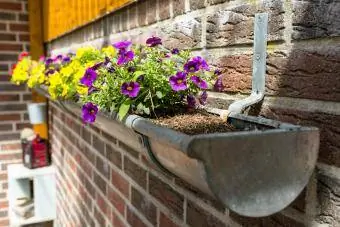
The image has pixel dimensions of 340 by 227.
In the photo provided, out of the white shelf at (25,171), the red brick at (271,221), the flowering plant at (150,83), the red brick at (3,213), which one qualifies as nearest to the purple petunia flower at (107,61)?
the flowering plant at (150,83)

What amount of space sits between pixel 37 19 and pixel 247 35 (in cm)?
291

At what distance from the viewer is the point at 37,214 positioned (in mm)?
3211

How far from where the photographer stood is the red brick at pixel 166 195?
113 cm

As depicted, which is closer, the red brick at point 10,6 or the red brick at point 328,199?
the red brick at point 328,199

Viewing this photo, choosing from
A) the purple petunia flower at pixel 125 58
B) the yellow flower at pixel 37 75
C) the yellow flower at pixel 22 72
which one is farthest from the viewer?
the yellow flower at pixel 22 72

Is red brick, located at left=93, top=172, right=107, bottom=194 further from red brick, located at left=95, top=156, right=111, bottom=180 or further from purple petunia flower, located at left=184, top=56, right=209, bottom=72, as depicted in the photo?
purple petunia flower, located at left=184, top=56, right=209, bottom=72

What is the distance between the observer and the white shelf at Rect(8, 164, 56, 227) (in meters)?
3.16

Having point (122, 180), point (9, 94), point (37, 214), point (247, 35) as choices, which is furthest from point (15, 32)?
point (247, 35)

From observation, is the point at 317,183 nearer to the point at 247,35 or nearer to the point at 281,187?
the point at 281,187

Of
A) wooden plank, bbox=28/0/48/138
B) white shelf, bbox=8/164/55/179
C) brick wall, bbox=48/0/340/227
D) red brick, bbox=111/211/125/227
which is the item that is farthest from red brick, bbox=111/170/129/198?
wooden plank, bbox=28/0/48/138

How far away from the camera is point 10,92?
132 inches

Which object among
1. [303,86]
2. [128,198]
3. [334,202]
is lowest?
[128,198]

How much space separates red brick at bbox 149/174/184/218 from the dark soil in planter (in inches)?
11.1

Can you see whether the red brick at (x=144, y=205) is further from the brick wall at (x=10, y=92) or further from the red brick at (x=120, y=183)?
the brick wall at (x=10, y=92)
